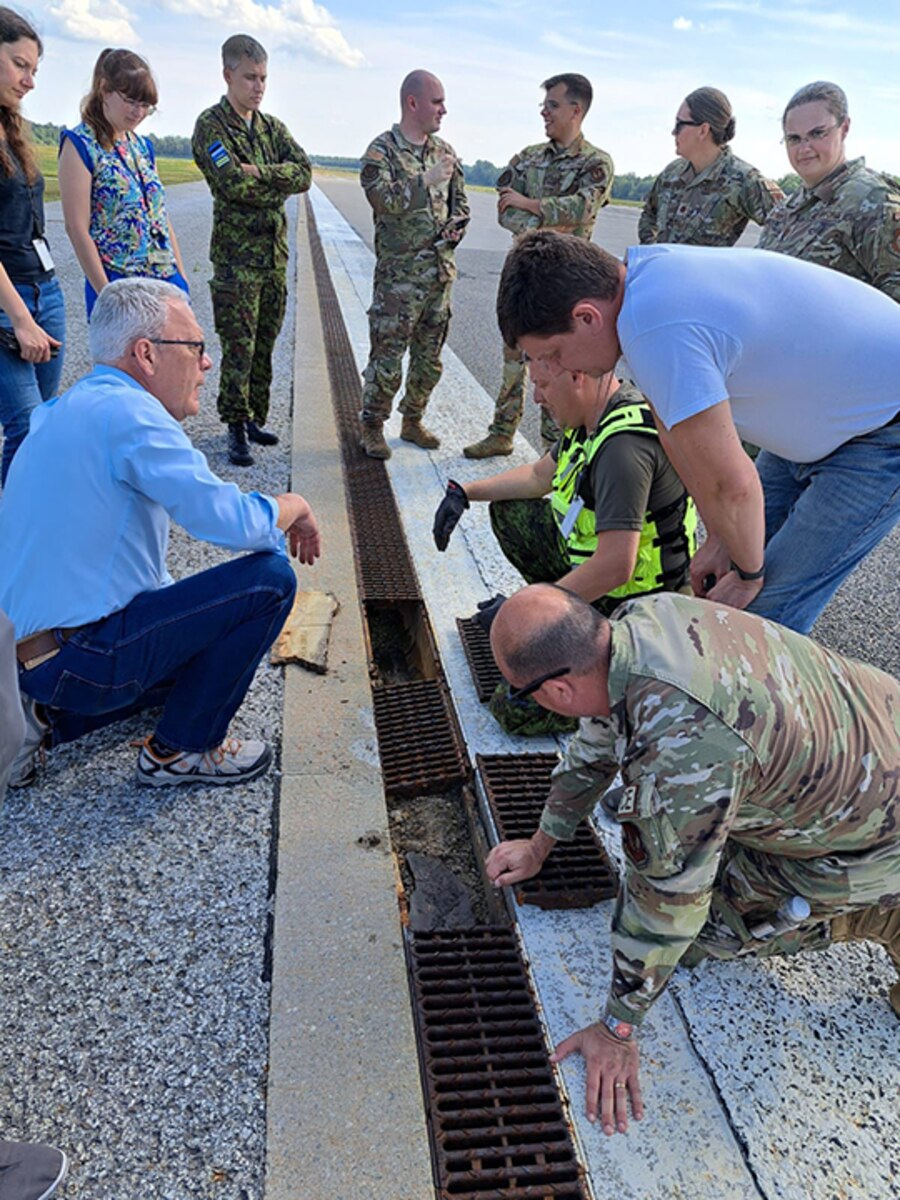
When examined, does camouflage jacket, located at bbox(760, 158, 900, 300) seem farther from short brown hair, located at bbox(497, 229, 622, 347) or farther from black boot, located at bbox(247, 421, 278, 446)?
black boot, located at bbox(247, 421, 278, 446)

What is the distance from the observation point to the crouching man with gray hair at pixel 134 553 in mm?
2145

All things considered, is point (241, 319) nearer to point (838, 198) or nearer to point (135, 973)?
point (838, 198)

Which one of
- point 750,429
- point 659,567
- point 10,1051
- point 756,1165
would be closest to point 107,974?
point 10,1051

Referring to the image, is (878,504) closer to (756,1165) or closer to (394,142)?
(756,1165)

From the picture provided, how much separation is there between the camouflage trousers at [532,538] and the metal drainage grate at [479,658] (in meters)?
0.32

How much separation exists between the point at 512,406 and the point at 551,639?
3.88m

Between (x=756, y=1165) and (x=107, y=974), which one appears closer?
(x=756, y=1165)

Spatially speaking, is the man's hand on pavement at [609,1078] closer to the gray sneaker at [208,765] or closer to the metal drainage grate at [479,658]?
the gray sneaker at [208,765]

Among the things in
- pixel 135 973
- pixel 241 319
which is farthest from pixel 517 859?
pixel 241 319

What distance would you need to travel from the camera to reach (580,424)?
256 cm

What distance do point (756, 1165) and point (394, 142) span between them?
5.00 meters

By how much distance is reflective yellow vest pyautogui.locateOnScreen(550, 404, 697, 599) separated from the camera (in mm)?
2418

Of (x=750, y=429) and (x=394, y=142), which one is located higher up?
(x=394, y=142)

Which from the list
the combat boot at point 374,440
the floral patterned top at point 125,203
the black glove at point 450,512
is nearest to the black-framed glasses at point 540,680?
the black glove at point 450,512
